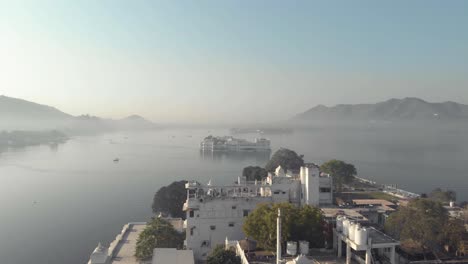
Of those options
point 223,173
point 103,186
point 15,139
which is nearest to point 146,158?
point 223,173

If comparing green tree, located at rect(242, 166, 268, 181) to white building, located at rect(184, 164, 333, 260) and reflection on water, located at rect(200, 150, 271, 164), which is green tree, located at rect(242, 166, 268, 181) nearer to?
white building, located at rect(184, 164, 333, 260)

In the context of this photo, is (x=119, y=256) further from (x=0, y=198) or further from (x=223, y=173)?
(x=223, y=173)

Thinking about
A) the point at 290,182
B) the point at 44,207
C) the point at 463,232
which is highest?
the point at 290,182

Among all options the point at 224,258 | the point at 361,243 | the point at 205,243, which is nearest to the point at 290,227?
the point at 224,258

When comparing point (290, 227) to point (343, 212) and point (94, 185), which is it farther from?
point (94, 185)

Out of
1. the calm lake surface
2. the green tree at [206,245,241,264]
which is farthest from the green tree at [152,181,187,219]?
the green tree at [206,245,241,264]

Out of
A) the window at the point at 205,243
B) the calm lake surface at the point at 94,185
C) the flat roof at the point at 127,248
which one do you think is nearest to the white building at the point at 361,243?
the window at the point at 205,243
